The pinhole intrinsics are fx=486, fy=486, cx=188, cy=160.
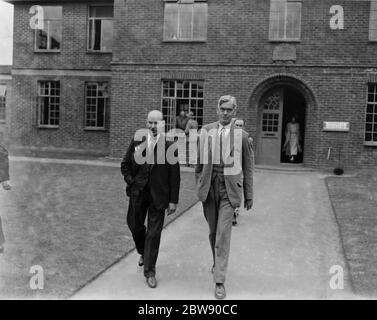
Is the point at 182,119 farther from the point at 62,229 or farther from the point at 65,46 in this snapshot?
the point at 62,229

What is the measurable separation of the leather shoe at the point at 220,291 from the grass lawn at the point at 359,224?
146cm

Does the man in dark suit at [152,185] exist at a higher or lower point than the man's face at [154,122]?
lower

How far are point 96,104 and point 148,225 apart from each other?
57.0 feet

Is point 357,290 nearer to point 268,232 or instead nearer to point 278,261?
point 278,261

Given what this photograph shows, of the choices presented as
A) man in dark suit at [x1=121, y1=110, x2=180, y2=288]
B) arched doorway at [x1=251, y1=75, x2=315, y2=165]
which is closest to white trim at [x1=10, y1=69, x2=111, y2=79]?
arched doorway at [x1=251, y1=75, x2=315, y2=165]

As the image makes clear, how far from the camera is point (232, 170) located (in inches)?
206

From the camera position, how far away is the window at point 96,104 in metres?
22.0

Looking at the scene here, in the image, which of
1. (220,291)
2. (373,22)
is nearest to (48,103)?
(373,22)

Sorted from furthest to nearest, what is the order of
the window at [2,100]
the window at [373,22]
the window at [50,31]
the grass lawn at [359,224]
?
the window at [2,100] → the window at [50,31] → the window at [373,22] → the grass lawn at [359,224]

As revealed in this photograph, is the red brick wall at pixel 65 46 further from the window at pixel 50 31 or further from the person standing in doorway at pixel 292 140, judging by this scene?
the person standing in doorway at pixel 292 140

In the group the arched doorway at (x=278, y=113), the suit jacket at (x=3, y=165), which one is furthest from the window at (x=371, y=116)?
the suit jacket at (x=3, y=165)

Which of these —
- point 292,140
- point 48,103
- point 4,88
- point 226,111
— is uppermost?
point 4,88
